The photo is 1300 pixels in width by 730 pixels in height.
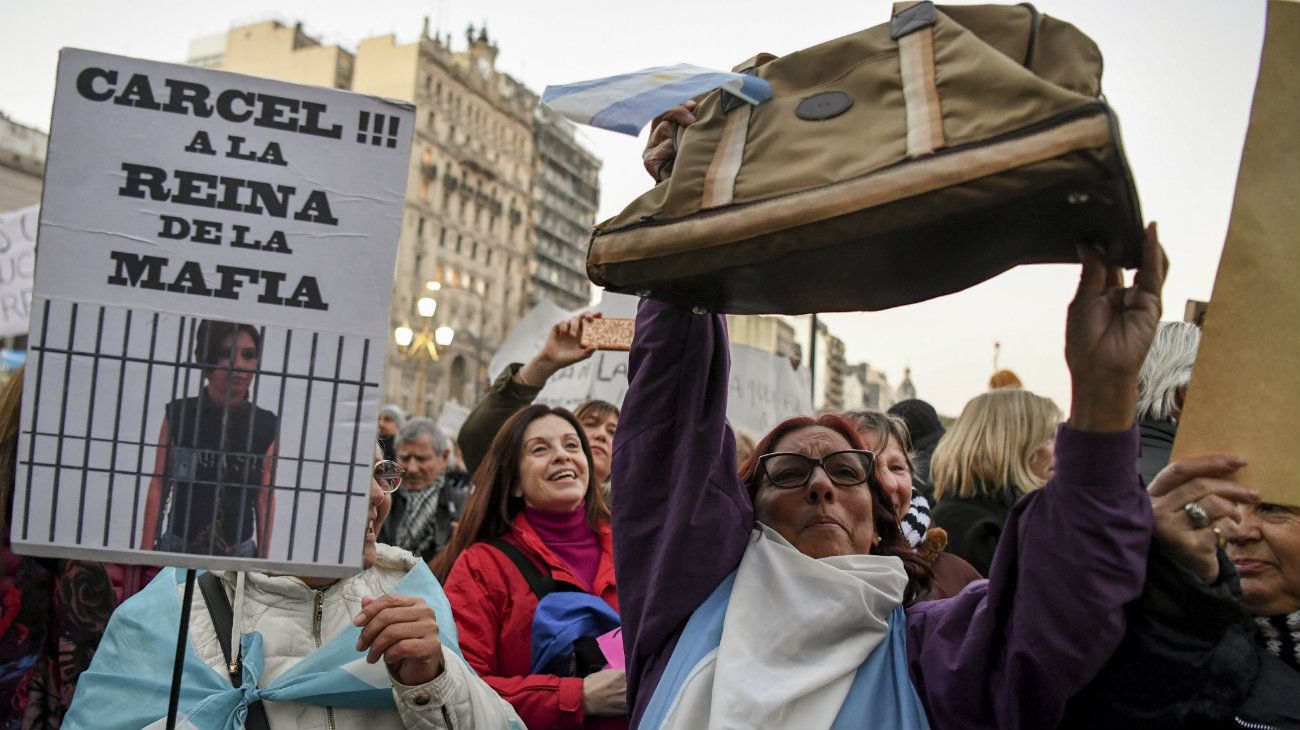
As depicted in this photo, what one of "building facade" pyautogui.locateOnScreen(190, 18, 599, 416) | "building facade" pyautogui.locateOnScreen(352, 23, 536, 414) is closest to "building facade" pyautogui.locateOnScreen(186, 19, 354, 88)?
"building facade" pyautogui.locateOnScreen(190, 18, 599, 416)

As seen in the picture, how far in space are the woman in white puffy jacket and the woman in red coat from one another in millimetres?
474

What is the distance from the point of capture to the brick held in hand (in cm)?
432

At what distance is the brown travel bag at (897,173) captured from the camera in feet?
5.27

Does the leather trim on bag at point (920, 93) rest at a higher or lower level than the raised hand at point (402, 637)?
higher

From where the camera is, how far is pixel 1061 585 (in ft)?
5.88

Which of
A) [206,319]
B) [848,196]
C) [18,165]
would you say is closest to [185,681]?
[206,319]

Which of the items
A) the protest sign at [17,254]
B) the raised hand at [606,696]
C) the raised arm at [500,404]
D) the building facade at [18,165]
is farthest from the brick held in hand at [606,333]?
the building facade at [18,165]

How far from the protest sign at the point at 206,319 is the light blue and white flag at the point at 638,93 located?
1.24 ft

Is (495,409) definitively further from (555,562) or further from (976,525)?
(976,525)

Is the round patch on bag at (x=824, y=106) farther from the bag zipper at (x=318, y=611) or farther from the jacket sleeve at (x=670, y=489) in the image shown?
the bag zipper at (x=318, y=611)

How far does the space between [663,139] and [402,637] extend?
124 centimetres

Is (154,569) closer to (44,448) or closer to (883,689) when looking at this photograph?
(44,448)

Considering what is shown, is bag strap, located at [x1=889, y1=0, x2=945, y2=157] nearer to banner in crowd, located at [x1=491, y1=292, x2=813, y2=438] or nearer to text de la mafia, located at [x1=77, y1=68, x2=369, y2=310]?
text de la mafia, located at [x1=77, y1=68, x2=369, y2=310]

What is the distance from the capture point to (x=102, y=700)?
258 centimetres
